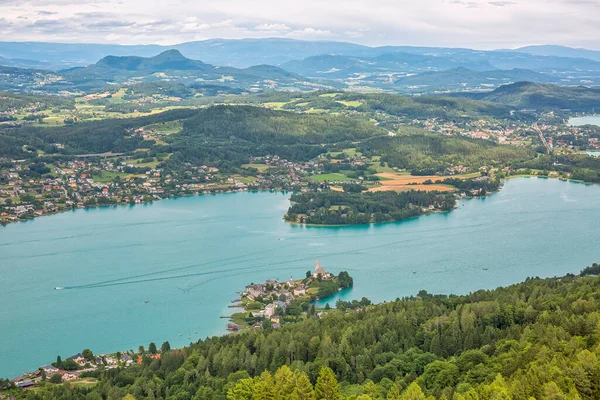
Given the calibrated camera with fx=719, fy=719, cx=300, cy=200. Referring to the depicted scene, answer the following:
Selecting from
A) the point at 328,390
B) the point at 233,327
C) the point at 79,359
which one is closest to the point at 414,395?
the point at 328,390

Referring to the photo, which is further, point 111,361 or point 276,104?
point 276,104

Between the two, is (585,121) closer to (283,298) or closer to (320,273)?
(320,273)

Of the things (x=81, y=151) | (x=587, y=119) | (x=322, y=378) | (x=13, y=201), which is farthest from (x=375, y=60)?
(x=322, y=378)

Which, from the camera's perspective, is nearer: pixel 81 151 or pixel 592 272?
pixel 592 272

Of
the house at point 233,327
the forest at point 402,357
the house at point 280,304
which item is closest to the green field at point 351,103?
the house at point 280,304

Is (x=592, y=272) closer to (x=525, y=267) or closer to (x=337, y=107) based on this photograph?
(x=525, y=267)

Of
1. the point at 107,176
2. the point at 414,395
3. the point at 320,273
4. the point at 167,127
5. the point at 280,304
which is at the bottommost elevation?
the point at 280,304

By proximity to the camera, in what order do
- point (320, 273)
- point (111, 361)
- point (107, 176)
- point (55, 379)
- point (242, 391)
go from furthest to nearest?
1. point (107, 176)
2. point (320, 273)
3. point (111, 361)
4. point (55, 379)
5. point (242, 391)
